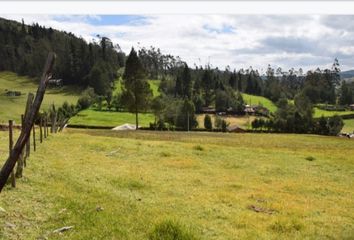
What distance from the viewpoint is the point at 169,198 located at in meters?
20.2

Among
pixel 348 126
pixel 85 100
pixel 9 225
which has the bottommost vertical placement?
pixel 348 126

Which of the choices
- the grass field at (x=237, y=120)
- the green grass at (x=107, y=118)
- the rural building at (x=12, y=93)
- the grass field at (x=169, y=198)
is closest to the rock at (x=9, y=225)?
the grass field at (x=169, y=198)

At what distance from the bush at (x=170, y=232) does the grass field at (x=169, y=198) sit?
0.03m

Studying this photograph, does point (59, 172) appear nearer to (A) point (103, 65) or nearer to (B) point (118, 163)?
(B) point (118, 163)

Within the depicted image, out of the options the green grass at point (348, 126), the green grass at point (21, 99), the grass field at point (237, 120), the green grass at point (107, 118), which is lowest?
the green grass at point (348, 126)

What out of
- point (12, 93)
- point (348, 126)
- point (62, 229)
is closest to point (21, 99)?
point (12, 93)

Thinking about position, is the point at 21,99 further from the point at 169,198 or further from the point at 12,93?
the point at 169,198

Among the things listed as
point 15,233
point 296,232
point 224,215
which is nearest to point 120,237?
point 15,233

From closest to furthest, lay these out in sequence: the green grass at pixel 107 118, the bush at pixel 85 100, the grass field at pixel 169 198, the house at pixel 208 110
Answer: the grass field at pixel 169 198
the green grass at pixel 107 118
the bush at pixel 85 100
the house at pixel 208 110

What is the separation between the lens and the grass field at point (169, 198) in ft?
47.6

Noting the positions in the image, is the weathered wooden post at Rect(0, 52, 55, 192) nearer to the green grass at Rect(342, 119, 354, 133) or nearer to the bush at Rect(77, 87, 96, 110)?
the bush at Rect(77, 87, 96, 110)

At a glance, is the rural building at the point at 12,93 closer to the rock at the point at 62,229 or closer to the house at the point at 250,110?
the house at the point at 250,110

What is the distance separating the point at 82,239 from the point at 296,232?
26.9 feet

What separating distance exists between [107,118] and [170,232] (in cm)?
12373
